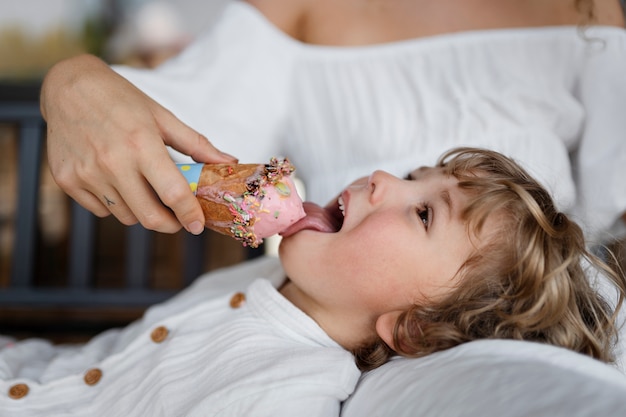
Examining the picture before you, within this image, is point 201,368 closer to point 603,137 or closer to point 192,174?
point 192,174

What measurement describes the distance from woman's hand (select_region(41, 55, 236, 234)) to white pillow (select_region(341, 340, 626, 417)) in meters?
0.35

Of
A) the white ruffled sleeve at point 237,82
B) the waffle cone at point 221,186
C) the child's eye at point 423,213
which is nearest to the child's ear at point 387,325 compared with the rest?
the child's eye at point 423,213

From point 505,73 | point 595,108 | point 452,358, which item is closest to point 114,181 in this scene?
point 452,358

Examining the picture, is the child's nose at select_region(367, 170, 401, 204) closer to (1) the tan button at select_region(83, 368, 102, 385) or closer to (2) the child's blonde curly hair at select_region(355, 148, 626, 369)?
(2) the child's blonde curly hair at select_region(355, 148, 626, 369)

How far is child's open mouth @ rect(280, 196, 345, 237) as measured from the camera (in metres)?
1.05

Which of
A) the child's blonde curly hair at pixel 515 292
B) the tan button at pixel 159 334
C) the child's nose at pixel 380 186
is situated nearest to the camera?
the child's blonde curly hair at pixel 515 292

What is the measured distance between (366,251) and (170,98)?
1.77ft

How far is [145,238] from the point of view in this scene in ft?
6.30

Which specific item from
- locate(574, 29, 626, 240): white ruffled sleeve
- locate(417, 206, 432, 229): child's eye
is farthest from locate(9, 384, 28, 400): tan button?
locate(574, 29, 626, 240): white ruffled sleeve

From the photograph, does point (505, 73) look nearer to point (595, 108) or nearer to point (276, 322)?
point (595, 108)

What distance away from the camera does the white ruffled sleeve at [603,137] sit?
1.34 m

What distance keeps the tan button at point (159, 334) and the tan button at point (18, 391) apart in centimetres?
22

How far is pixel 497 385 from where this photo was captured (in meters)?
0.69

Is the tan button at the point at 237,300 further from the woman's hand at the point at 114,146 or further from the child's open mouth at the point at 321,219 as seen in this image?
the woman's hand at the point at 114,146
